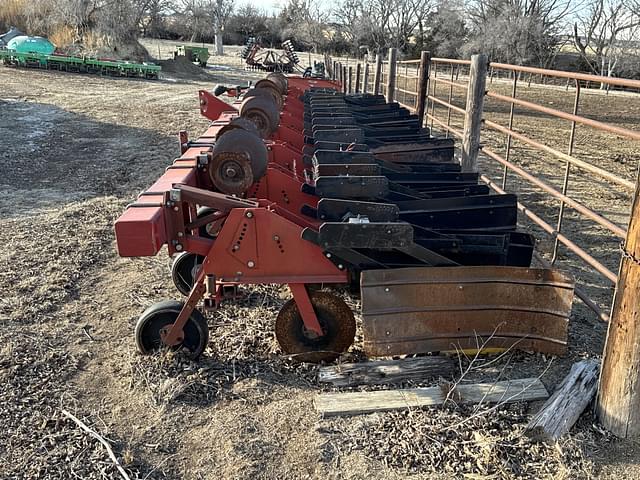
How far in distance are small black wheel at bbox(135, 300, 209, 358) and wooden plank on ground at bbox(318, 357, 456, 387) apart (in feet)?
2.36

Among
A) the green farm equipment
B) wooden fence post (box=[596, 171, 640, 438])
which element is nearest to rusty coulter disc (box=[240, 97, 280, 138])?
wooden fence post (box=[596, 171, 640, 438])

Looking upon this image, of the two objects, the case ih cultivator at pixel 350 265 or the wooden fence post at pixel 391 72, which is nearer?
the case ih cultivator at pixel 350 265

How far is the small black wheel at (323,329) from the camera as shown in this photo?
3.53 metres

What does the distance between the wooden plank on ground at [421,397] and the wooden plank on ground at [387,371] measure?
0.14m

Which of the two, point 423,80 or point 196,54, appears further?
point 196,54

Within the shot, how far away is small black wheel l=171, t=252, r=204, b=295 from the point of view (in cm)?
464

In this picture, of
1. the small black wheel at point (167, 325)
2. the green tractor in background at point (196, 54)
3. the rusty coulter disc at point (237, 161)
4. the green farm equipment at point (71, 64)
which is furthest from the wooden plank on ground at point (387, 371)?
the green tractor in background at point (196, 54)

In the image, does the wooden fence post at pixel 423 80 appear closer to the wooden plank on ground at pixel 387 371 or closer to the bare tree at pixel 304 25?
the wooden plank on ground at pixel 387 371

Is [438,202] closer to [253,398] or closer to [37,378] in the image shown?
[253,398]

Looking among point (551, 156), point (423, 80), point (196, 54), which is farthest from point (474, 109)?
point (196, 54)

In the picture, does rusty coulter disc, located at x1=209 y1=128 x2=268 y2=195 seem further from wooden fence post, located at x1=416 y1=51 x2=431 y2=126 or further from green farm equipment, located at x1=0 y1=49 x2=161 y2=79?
green farm equipment, located at x1=0 y1=49 x2=161 y2=79

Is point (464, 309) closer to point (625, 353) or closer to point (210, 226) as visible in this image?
point (625, 353)

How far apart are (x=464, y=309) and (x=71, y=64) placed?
24.2 m

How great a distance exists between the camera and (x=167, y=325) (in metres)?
3.59
